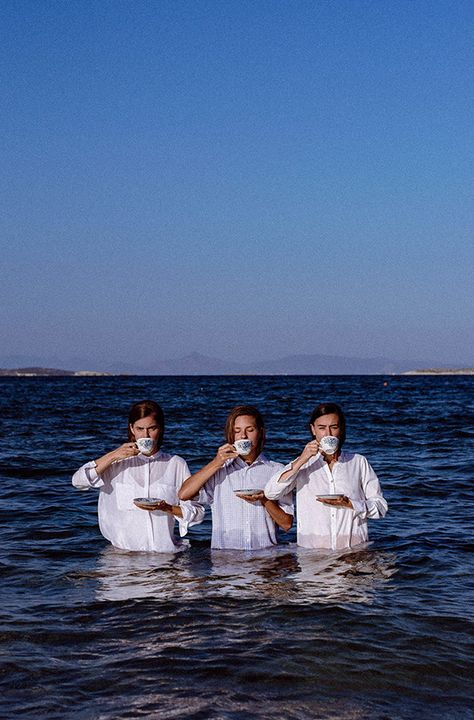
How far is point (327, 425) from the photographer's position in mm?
6715

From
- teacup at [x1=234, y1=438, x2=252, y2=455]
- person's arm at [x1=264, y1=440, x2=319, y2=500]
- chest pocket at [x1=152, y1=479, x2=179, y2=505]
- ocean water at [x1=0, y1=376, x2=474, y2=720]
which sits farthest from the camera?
chest pocket at [x1=152, y1=479, x2=179, y2=505]

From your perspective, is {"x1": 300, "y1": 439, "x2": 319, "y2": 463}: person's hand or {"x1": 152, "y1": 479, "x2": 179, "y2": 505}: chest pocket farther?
{"x1": 152, "y1": 479, "x2": 179, "y2": 505}: chest pocket

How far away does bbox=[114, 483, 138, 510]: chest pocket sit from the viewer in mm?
7141

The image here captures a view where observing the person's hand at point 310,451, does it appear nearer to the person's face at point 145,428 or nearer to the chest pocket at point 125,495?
the person's face at point 145,428

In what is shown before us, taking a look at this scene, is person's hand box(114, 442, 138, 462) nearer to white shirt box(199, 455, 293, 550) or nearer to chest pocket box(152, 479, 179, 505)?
chest pocket box(152, 479, 179, 505)

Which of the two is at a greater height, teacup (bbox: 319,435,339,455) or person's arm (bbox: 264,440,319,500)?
teacup (bbox: 319,435,339,455)

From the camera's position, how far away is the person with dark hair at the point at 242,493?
6.70m

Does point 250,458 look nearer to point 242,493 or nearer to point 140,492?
point 242,493

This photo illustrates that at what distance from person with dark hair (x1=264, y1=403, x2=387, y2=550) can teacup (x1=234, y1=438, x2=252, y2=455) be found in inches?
19.2

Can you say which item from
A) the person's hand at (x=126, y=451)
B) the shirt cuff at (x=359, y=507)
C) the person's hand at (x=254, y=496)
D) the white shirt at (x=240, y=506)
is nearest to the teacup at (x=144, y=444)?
the person's hand at (x=126, y=451)

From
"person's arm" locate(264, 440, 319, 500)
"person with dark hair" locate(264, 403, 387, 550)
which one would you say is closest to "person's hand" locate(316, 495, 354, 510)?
"person with dark hair" locate(264, 403, 387, 550)

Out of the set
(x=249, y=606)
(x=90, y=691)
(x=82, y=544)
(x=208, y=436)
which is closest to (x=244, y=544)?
(x=249, y=606)

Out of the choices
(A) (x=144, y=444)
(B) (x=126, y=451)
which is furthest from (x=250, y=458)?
(B) (x=126, y=451)

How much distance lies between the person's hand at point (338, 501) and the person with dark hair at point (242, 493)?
0.35m
